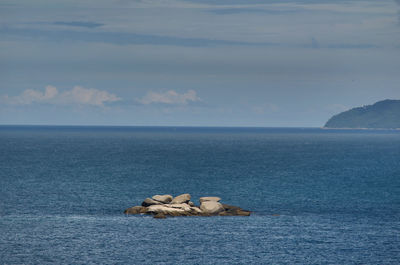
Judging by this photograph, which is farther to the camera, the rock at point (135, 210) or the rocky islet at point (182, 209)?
the rock at point (135, 210)

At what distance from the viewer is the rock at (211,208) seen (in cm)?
7594

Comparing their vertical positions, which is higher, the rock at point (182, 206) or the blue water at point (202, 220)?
the rock at point (182, 206)

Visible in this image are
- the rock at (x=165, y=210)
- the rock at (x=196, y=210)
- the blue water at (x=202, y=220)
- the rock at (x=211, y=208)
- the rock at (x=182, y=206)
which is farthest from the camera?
the rock at (x=211, y=208)

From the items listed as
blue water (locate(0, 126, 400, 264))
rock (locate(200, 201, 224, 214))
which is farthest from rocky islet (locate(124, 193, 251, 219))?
blue water (locate(0, 126, 400, 264))

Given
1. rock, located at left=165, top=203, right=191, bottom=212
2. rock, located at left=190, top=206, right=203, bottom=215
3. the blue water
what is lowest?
the blue water

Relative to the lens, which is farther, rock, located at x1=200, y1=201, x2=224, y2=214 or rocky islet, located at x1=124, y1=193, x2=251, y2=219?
rock, located at x1=200, y1=201, x2=224, y2=214

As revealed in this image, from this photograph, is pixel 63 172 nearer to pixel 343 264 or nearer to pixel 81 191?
pixel 81 191

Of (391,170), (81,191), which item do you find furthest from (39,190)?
(391,170)

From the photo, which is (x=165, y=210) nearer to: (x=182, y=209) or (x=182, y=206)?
(x=182, y=209)

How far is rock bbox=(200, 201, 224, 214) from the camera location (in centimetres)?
7594

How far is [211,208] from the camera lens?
7612 cm

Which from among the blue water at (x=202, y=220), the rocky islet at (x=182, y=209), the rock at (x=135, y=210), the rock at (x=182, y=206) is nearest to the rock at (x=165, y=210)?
the rocky islet at (x=182, y=209)

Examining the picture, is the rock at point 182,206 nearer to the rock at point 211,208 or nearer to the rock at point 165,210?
the rock at point 165,210

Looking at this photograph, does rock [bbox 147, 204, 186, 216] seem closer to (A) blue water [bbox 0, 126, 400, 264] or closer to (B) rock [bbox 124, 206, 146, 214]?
(B) rock [bbox 124, 206, 146, 214]
